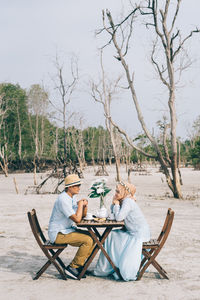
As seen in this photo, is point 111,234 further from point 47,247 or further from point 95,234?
point 47,247

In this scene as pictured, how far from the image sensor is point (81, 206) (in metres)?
4.86

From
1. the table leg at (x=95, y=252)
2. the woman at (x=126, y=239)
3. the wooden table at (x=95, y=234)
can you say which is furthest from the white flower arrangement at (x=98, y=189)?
the table leg at (x=95, y=252)

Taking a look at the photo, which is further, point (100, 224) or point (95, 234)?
point (95, 234)

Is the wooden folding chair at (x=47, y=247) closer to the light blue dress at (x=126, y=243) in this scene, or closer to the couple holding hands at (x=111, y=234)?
the couple holding hands at (x=111, y=234)

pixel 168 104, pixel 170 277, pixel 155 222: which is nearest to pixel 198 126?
pixel 168 104

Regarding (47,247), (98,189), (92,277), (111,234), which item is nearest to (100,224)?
(111,234)

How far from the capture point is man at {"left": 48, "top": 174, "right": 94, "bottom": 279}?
490cm

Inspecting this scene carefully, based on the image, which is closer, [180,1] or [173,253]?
[173,253]

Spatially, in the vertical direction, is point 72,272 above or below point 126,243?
below

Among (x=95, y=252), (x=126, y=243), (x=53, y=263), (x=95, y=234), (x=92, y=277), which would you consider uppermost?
(x=95, y=234)

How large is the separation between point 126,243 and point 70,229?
0.75 m

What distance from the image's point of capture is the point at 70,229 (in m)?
5.02

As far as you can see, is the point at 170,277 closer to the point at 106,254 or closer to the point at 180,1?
the point at 106,254

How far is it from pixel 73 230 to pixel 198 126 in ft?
236
